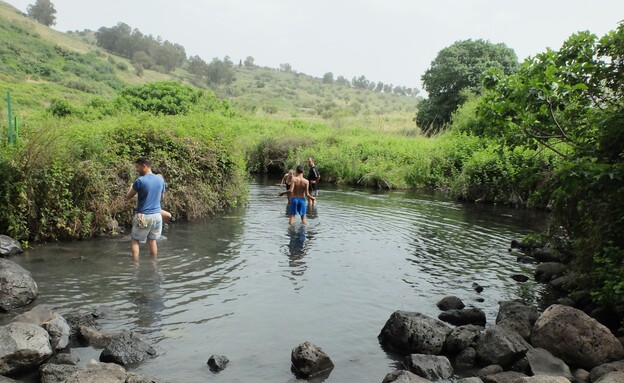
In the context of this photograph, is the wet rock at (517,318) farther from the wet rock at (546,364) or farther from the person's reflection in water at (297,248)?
the person's reflection in water at (297,248)

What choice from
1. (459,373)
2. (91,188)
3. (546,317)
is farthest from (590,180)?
(91,188)

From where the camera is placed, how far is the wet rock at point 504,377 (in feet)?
22.6

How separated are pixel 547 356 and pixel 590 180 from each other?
3.00 metres

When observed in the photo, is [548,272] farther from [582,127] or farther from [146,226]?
[146,226]

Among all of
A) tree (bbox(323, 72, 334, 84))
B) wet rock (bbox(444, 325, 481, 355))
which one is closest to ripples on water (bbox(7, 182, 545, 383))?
wet rock (bbox(444, 325, 481, 355))

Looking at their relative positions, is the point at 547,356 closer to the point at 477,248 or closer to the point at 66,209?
the point at 477,248

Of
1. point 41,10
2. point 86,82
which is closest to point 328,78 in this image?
point 41,10

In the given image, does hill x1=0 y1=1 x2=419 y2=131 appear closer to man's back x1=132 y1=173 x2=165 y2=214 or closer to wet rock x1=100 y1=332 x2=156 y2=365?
man's back x1=132 y1=173 x2=165 y2=214

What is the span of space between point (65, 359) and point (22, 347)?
571mm

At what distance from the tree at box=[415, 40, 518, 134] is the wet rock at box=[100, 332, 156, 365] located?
3975 cm

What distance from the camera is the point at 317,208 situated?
71.5ft

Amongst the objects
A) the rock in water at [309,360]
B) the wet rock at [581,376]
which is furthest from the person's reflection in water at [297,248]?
the wet rock at [581,376]

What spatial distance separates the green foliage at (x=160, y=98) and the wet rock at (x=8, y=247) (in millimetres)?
30148

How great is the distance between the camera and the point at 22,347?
22.2 feet
